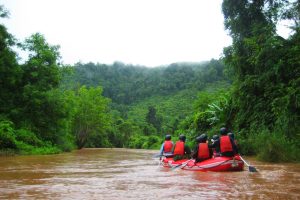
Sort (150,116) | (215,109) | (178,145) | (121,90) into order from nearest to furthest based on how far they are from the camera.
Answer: (178,145)
(215,109)
(150,116)
(121,90)

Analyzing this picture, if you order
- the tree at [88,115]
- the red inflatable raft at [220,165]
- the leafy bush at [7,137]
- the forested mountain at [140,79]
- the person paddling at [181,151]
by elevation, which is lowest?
the red inflatable raft at [220,165]

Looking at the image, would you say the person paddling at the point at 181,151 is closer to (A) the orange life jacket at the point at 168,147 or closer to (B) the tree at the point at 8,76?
(A) the orange life jacket at the point at 168,147

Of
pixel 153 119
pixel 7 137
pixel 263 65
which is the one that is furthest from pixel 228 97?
pixel 153 119

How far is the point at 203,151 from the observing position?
36.7 feet

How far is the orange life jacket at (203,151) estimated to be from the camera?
1118 cm

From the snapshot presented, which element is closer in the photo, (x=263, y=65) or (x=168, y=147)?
(x=168, y=147)

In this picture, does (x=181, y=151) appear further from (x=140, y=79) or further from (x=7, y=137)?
(x=140, y=79)

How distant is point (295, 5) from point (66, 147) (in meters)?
21.3

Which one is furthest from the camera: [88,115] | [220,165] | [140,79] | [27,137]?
[140,79]

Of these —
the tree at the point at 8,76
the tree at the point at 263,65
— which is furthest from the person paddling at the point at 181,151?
the tree at the point at 8,76

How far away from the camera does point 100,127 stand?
1725 inches

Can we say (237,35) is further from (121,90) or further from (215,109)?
(121,90)

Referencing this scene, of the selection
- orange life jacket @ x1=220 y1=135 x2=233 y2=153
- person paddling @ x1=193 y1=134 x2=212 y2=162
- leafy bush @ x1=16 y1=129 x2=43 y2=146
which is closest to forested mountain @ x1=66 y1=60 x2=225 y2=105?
leafy bush @ x1=16 y1=129 x2=43 y2=146

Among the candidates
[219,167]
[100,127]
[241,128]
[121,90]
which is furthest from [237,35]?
[121,90]
